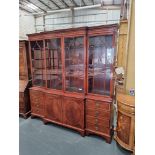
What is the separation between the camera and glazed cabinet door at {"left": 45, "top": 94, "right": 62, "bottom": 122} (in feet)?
10.4

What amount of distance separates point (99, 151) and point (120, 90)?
1.15m

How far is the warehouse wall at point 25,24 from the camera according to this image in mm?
4807

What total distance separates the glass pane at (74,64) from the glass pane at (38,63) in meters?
0.68

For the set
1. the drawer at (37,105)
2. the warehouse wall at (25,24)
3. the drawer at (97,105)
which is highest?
the warehouse wall at (25,24)

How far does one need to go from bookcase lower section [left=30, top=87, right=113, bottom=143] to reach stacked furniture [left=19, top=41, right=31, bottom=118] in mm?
335

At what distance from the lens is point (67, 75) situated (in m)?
3.10

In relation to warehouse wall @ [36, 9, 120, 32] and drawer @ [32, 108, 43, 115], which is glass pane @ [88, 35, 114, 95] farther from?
warehouse wall @ [36, 9, 120, 32]

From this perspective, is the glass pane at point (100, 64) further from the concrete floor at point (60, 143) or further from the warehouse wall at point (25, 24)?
the warehouse wall at point (25, 24)

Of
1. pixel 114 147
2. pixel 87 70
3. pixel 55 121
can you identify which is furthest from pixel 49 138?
pixel 87 70

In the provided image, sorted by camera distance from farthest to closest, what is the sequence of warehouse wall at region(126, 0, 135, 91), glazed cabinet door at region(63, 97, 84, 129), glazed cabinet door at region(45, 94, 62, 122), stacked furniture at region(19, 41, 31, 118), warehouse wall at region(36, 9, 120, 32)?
1. warehouse wall at region(36, 9, 120, 32)
2. stacked furniture at region(19, 41, 31, 118)
3. glazed cabinet door at region(45, 94, 62, 122)
4. glazed cabinet door at region(63, 97, 84, 129)
5. warehouse wall at region(126, 0, 135, 91)

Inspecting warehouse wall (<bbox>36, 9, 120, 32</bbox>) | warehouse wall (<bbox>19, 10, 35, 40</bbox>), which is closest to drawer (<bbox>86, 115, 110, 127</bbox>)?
warehouse wall (<bbox>36, 9, 120, 32</bbox>)

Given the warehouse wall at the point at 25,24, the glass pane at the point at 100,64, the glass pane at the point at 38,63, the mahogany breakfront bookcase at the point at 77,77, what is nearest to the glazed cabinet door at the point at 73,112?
the mahogany breakfront bookcase at the point at 77,77

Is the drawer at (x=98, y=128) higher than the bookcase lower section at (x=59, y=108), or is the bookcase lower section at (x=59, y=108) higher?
the bookcase lower section at (x=59, y=108)

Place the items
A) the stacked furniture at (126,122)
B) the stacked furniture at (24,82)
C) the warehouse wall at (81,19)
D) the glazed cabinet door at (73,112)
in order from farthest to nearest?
the warehouse wall at (81,19) < the stacked furniture at (24,82) < the glazed cabinet door at (73,112) < the stacked furniture at (126,122)
